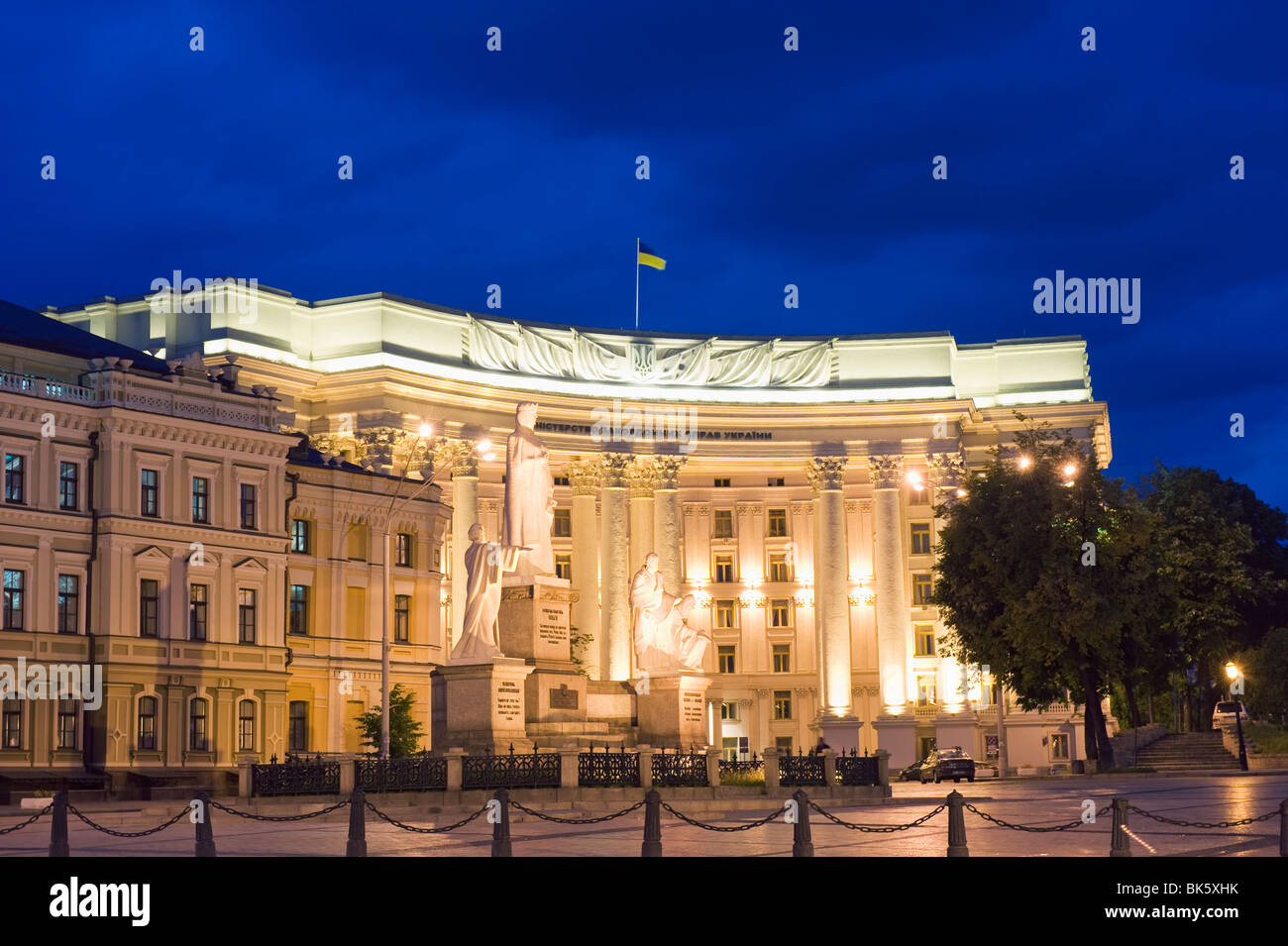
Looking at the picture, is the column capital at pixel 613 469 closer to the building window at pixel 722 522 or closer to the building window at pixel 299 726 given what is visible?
the building window at pixel 722 522

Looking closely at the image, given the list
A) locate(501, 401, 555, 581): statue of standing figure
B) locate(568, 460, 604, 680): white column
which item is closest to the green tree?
locate(568, 460, 604, 680): white column

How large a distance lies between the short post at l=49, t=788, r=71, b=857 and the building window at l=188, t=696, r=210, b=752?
37553 mm

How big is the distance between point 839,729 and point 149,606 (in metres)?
41.6

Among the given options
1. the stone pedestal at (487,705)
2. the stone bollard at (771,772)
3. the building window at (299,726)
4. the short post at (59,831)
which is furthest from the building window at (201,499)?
the short post at (59,831)

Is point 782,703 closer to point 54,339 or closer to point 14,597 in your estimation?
point 54,339

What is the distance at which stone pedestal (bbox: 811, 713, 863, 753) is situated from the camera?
95000mm

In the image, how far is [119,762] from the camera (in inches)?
2434

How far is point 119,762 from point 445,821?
1125 inches

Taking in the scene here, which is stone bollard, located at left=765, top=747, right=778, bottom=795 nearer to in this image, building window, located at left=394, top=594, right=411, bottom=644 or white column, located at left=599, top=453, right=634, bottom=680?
building window, located at left=394, top=594, right=411, bottom=644

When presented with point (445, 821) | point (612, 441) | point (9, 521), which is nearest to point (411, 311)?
point (612, 441)

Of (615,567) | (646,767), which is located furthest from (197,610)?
(615,567)

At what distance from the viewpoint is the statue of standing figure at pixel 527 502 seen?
41906 millimetres
